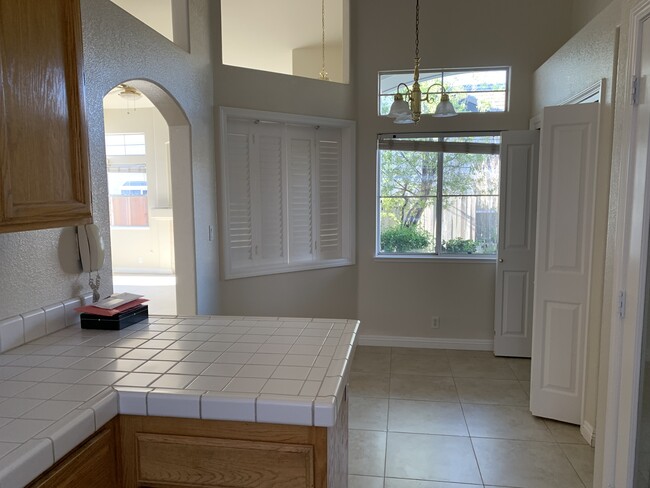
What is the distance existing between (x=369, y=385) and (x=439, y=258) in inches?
59.2

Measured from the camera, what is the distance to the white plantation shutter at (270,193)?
405 cm

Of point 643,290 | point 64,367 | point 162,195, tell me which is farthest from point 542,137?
point 162,195

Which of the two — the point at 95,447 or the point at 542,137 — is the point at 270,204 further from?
the point at 95,447

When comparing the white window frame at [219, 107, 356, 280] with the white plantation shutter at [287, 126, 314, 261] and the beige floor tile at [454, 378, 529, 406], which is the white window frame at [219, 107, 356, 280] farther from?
the beige floor tile at [454, 378, 529, 406]

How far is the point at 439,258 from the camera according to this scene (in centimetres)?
464

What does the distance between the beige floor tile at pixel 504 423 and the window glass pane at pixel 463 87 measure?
8.94 ft

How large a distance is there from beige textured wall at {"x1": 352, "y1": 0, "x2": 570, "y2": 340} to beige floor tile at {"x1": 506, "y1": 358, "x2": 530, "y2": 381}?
1.15 feet

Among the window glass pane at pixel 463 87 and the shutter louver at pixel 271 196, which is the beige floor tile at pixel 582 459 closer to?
the shutter louver at pixel 271 196

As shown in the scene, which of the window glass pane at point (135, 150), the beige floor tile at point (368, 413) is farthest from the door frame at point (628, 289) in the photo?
the window glass pane at point (135, 150)

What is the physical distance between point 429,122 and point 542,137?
157 cm

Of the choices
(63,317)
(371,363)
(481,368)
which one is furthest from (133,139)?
(63,317)

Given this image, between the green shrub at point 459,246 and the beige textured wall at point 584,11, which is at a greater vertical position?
the beige textured wall at point 584,11

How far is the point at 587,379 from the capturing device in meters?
2.97

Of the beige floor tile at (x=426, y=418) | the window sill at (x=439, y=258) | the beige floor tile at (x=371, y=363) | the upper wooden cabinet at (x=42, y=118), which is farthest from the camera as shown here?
the window sill at (x=439, y=258)
